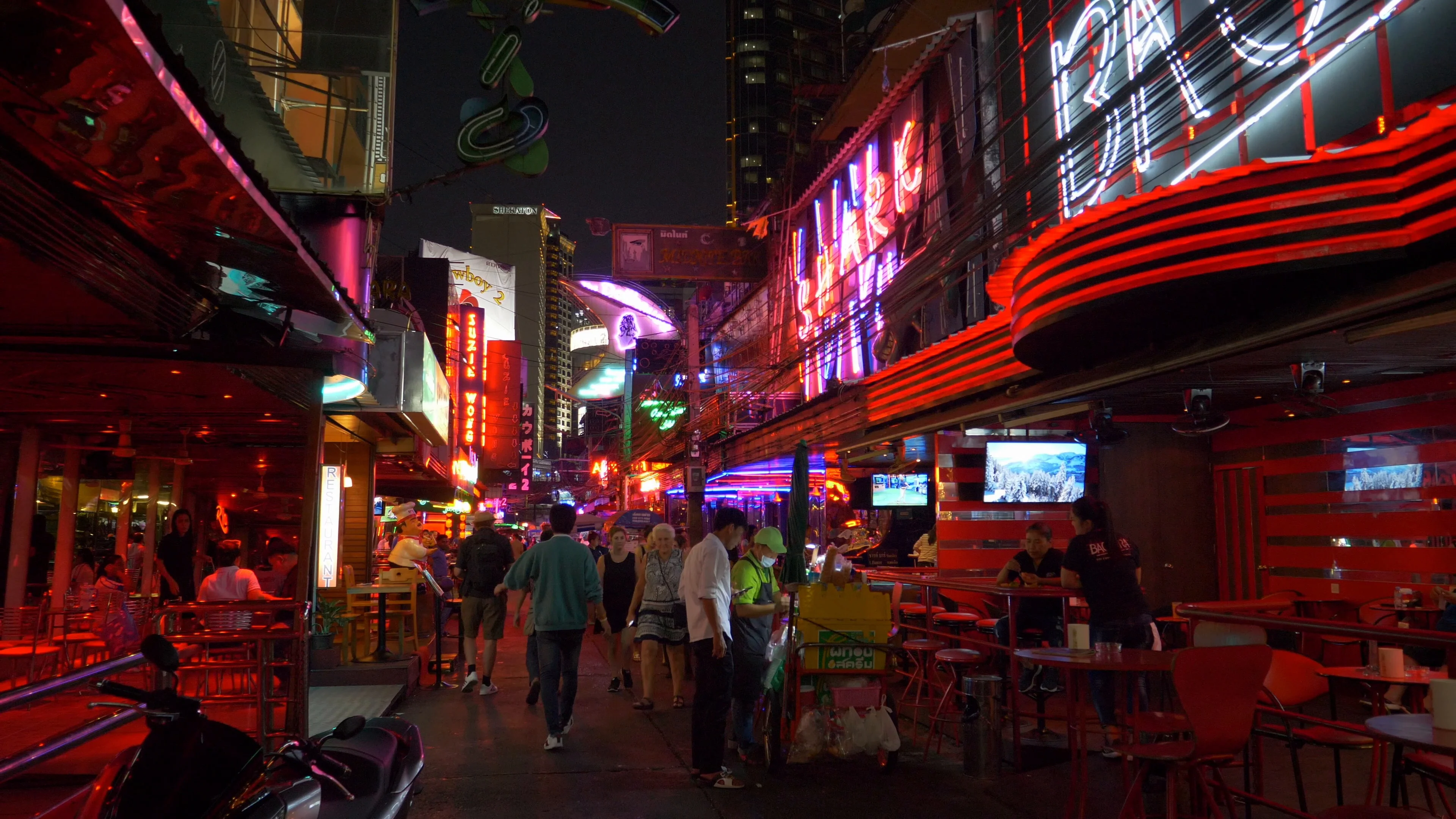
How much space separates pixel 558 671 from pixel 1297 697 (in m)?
5.59

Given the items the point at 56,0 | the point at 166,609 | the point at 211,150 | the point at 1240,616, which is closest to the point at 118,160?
the point at 211,150


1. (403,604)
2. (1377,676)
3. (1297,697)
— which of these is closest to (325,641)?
(403,604)

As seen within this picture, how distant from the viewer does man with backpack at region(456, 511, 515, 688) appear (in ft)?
38.1

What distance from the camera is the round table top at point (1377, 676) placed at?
18.8 ft

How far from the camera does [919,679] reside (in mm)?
9414

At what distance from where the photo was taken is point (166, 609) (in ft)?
23.8

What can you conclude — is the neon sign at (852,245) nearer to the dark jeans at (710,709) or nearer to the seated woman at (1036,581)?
the seated woman at (1036,581)

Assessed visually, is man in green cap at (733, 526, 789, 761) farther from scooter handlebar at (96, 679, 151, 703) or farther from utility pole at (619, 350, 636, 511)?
utility pole at (619, 350, 636, 511)

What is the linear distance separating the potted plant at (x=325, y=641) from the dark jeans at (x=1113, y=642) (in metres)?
8.05

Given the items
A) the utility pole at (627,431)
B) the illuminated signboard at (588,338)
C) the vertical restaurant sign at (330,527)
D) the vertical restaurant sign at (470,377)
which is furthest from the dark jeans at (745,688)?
the illuminated signboard at (588,338)

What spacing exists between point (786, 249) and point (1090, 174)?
58.9ft

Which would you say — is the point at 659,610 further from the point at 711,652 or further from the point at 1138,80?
the point at 1138,80

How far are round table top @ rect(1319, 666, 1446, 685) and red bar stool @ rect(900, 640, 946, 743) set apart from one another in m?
3.24

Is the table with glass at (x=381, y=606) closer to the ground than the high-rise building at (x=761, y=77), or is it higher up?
closer to the ground
